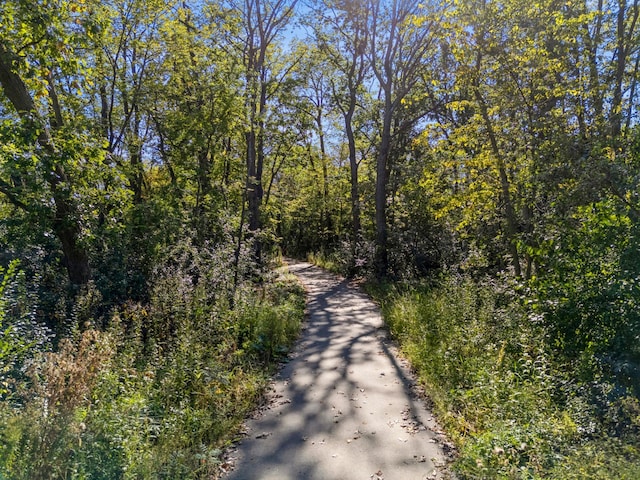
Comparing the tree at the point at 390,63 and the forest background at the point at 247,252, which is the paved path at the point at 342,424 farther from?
the tree at the point at 390,63

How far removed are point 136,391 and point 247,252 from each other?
6.16 meters

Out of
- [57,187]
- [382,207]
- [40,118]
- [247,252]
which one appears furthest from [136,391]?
[382,207]

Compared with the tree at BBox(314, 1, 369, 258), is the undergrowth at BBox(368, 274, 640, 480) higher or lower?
lower

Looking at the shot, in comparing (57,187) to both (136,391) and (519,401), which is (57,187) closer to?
(136,391)

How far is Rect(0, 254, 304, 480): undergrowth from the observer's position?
291cm

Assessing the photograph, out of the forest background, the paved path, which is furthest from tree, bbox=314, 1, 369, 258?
the paved path

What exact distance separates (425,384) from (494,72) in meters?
6.29

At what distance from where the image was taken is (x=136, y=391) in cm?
429

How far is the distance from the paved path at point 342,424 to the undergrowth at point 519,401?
1.23 feet

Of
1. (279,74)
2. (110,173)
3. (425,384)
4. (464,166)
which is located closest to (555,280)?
(425,384)

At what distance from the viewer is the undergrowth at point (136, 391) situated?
2.91m

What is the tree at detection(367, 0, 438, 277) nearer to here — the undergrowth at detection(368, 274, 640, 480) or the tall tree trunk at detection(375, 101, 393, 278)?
the tall tree trunk at detection(375, 101, 393, 278)

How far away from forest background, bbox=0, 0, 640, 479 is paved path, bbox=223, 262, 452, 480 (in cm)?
33

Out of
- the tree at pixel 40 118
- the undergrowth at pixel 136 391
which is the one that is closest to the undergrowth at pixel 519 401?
the undergrowth at pixel 136 391
